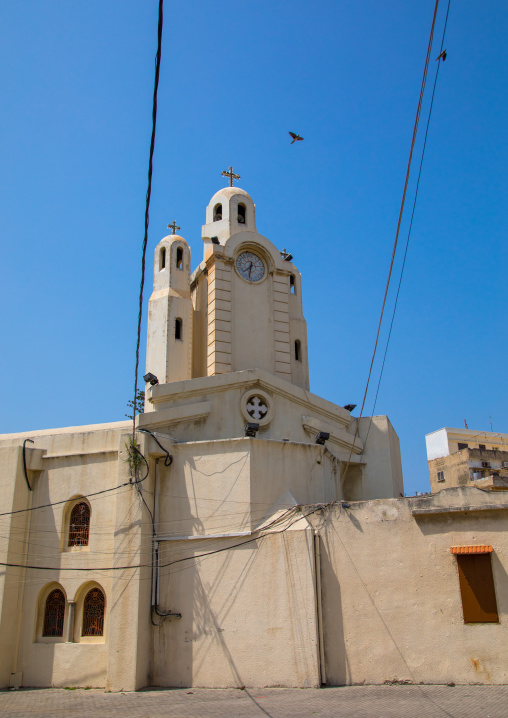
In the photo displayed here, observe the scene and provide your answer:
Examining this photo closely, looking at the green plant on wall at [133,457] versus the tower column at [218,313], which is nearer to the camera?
the green plant on wall at [133,457]

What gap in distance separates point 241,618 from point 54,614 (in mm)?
4894

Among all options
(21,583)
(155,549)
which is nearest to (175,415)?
(155,549)

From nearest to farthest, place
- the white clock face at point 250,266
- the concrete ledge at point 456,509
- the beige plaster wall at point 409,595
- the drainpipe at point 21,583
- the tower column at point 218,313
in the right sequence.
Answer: the beige plaster wall at point 409,595 → the concrete ledge at point 456,509 → the drainpipe at point 21,583 → the tower column at point 218,313 → the white clock face at point 250,266

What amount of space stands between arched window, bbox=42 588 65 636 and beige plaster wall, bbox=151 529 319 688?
2.62 meters

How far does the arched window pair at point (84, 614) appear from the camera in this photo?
15430mm

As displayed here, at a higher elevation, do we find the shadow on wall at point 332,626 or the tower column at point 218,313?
the tower column at point 218,313

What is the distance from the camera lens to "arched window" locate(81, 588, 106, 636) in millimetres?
15367

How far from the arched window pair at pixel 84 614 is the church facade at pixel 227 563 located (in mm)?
36

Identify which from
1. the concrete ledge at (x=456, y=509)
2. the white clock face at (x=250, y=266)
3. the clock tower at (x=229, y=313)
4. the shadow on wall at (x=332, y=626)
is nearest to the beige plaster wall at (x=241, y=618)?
the shadow on wall at (x=332, y=626)

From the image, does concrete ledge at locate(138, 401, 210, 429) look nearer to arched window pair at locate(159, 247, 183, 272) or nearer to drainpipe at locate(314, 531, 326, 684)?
drainpipe at locate(314, 531, 326, 684)

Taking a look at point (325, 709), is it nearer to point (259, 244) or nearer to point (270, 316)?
point (270, 316)

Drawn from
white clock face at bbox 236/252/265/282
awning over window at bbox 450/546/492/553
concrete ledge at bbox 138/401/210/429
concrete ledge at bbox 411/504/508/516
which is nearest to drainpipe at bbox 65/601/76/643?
concrete ledge at bbox 138/401/210/429

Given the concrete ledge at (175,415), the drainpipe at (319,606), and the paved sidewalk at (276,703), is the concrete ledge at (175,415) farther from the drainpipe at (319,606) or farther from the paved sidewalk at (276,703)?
the paved sidewalk at (276,703)

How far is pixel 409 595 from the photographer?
13.6m
